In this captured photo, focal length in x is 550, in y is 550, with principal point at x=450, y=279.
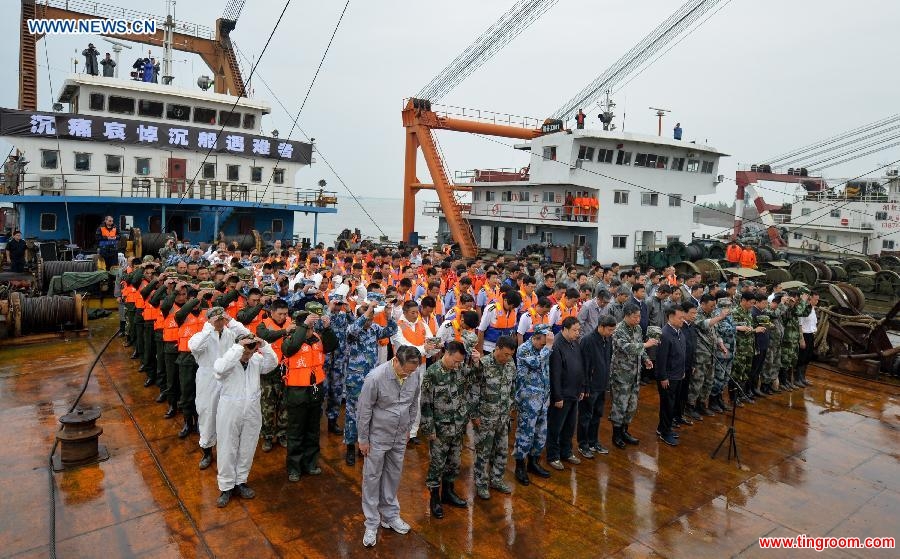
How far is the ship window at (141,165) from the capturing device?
20438 millimetres

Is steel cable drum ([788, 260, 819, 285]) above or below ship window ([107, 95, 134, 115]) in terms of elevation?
below

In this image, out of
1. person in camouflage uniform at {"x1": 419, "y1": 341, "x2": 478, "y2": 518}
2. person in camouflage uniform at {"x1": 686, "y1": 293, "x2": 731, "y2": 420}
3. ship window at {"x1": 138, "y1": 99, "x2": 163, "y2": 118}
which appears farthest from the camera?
ship window at {"x1": 138, "y1": 99, "x2": 163, "y2": 118}

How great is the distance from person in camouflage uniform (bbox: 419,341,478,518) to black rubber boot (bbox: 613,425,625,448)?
8.72ft

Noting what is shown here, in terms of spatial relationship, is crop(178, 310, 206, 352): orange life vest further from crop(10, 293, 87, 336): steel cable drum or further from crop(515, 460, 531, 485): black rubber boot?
crop(10, 293, 87, 336): steel cable drum

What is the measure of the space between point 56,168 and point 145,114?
3.76 m

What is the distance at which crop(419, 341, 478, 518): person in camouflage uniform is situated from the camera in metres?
4.88

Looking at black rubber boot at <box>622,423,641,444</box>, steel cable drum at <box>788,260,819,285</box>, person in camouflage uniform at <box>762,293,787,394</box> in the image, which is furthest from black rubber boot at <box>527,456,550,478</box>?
steel cable drum at <box>788,260,819,285</box>

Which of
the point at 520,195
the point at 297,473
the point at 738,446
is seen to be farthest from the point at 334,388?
the point at 520,195

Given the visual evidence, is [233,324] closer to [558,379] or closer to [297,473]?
[297,473]

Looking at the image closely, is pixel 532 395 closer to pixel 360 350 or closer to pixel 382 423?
pixel 382 423

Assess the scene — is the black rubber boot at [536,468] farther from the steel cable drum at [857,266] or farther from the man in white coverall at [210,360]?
the steel cable drum at [857,266]

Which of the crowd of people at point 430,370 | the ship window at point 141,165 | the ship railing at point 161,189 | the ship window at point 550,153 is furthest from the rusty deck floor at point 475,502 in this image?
the ship window at point 550,153

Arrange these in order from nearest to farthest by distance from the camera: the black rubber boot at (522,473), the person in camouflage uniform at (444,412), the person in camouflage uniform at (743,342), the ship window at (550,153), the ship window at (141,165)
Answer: the person in camouflage uniform at (444,412) → the black rubber boot at (522,473) → the person in camouflage uniform at (743,342) → the ship window at (141,165) → the ship window at (550,153)

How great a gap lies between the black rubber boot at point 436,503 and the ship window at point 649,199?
926 inches
